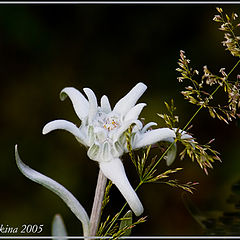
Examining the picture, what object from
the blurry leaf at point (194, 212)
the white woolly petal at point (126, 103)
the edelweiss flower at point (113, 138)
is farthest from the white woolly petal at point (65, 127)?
the blurry leaf at point (194, 212)

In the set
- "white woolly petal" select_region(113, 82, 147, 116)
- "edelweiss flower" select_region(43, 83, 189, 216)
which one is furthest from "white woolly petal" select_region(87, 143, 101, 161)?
"white woolly petal" select_region(113, 82, 147, 116)

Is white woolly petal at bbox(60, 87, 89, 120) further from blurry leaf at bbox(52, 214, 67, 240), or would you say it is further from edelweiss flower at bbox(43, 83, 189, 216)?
blurry leaf at bbox(52, 214, 67, 240)

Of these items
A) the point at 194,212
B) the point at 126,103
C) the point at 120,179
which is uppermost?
the point at 126,103

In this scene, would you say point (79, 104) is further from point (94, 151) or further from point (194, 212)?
point (194, 212)

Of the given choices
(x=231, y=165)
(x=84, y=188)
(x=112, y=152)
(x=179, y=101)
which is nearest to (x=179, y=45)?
(x=179, y=101)

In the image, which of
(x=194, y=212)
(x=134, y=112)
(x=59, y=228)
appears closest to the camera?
(x=59, y=228)

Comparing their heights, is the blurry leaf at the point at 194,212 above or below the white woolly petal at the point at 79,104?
below

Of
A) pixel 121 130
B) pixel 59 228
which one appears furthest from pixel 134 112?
pixel 59 228

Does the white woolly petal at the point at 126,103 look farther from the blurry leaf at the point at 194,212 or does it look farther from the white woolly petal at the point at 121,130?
the blurry leaf at the point at 194,212
